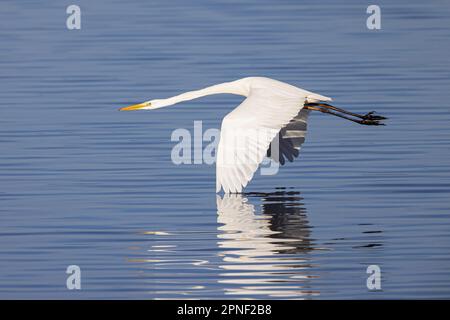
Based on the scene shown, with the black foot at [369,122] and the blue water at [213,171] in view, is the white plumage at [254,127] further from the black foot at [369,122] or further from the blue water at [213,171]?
the black foot at [369,122]

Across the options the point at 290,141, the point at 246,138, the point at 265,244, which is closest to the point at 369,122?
the point at 290,141

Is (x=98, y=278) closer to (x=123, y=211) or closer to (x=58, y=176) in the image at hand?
(x=123, y=211)

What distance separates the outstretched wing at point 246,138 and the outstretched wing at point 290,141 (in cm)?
136

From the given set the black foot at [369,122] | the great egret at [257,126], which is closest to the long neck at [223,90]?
the great egret at [257,126]

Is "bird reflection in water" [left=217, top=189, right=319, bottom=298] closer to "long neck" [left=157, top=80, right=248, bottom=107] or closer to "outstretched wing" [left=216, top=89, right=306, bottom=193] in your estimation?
"outstretched wing" [left=216, top=89, right=306, bottom=193]

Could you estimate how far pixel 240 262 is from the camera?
12.3m

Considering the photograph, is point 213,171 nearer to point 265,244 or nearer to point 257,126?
point 257,126

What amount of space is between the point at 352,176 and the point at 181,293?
5.01 m

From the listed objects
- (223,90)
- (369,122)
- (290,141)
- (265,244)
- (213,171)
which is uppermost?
(223,90)

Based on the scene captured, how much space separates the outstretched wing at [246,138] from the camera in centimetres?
1318

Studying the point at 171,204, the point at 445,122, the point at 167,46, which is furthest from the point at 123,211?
the point at 167,46

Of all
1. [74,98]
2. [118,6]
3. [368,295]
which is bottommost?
[368,295]

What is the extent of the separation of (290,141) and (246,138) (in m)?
2.82

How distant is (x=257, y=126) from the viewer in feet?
45.7
